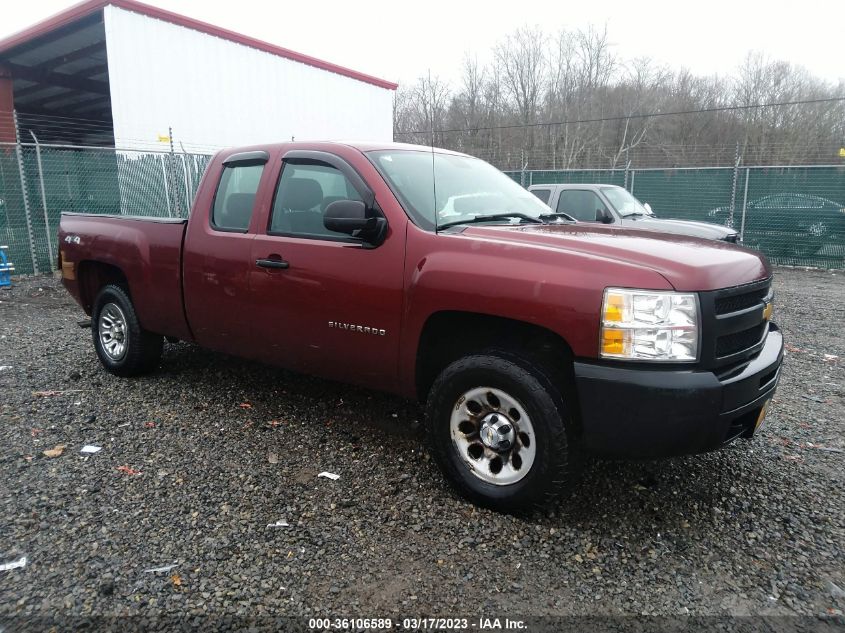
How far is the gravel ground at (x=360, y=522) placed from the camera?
245 centimetres

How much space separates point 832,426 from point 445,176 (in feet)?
10.5

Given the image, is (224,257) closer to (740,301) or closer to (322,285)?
(322,285)

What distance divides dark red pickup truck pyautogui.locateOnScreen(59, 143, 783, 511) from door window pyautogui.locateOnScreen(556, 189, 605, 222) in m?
5.83

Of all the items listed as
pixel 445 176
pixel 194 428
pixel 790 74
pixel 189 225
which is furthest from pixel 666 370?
pixel 790 74

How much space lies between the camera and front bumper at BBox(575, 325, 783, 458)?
254 cm

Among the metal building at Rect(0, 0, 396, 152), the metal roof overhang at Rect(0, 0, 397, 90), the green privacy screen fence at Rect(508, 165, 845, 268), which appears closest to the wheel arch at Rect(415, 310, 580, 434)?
the metal building at Rect(0, 0, 396, 152)

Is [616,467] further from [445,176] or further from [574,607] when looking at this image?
[445,176]

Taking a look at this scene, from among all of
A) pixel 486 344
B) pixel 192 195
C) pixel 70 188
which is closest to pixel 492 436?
pixel 486 344

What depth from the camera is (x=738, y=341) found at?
2.82m

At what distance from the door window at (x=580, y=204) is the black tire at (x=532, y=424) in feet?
24.1

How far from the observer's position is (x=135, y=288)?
15.8ft

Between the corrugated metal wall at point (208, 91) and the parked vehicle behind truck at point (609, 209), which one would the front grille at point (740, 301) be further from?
the corrugated metal wall at point (208, 91)

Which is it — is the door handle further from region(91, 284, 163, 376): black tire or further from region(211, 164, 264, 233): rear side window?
region(91, 284, 163, 376): black tire

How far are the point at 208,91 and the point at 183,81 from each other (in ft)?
2.65
